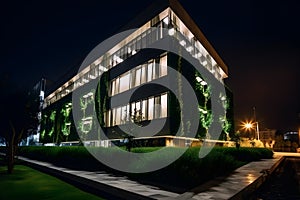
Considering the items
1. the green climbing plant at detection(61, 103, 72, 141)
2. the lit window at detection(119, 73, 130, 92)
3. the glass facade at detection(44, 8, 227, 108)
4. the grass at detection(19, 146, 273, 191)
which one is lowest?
the grass at detection(19, 146, 273, 191)

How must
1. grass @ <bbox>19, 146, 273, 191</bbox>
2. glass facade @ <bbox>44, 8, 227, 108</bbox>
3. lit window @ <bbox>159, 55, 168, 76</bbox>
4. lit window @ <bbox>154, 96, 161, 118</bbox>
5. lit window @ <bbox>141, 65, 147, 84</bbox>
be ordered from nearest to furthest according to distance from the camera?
1. grass @ <bbox>19, 146, 273, 191</bbox>
2. lit window @ <bbox>159, 55, 168, 76</bbox>
3. lit window @ <bbox>154, 96, 161, 118</bbox>
4. glass facade @ <bbox>44, 8, 227, 108</bbox>
5. lit window @ <bbox>141, 65, 147, 84</bbox>

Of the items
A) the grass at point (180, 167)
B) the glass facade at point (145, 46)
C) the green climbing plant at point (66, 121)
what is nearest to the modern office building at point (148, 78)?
the glass facade at point (145, 46)

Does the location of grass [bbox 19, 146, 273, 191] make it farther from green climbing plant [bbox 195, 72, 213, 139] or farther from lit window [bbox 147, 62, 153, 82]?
green climbing plant [bbox 195, 72, 213, 139]

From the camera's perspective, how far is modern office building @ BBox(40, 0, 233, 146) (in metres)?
20.0

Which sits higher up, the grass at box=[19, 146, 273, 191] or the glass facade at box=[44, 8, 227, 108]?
the glass facade at box=[44, 8, 227, 108]

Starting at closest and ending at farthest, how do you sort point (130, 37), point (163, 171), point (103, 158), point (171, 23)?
point (163, 171)
point (103, 158)
point (171, 23)
point (130, 37)

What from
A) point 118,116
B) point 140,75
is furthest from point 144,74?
point 118,116

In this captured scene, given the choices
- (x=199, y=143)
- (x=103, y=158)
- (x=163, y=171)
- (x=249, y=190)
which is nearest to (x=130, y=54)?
(x=199, y=143)

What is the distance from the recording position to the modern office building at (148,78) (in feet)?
65.7

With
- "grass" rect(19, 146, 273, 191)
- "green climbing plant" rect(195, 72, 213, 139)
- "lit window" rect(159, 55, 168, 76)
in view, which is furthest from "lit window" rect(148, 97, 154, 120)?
"grass" rect(19, 146, 273, 191)

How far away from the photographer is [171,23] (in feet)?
68.4

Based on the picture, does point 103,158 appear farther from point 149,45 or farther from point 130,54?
point 130,54

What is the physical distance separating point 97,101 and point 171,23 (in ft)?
44.0

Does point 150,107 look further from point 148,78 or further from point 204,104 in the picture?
point 204,104
